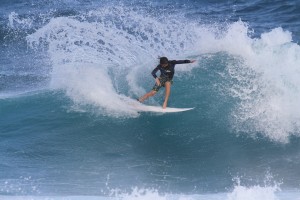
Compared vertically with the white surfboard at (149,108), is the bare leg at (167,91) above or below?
above

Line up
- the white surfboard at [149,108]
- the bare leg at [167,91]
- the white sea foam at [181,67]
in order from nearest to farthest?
1. the bare leg at [167,91]
2. the white sea foam at [181,67]
3. the white surfboard at [149,108]

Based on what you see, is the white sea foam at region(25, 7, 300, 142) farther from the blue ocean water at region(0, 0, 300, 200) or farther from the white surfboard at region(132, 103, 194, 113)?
the white surfboard at region(132, 103, 194, 113)

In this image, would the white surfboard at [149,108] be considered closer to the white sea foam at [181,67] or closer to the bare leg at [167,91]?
the bare leg at [167,91]

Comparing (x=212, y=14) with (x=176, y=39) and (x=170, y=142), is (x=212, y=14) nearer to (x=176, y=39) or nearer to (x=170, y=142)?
(x=176, y=39)

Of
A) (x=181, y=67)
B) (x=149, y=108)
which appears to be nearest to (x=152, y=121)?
(x=149, y=108)

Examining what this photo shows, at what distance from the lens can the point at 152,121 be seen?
11648 mm

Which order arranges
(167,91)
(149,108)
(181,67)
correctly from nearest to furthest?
1. (167,91)
2. (149,108)
3. (181,67)

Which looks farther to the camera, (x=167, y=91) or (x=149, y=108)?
(x=149, y=108)

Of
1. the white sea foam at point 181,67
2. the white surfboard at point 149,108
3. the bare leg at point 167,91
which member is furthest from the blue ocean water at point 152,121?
the bare leg at point 167,91

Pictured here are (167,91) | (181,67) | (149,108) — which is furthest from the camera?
(181,67)

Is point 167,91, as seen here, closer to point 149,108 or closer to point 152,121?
point 149,108

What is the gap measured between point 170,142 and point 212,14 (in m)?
14.2

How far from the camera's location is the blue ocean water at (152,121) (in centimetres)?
905

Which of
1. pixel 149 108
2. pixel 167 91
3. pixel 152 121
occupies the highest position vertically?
pixel 167 91
